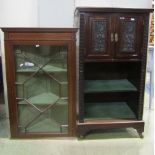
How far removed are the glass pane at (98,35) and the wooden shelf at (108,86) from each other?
438 millimetres

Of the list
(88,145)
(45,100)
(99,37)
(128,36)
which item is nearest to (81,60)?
(99,37)

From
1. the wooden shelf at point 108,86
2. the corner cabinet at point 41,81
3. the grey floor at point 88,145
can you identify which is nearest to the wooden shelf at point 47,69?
the corner cabinet at point 41,81

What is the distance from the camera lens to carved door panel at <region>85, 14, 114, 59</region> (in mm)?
2449

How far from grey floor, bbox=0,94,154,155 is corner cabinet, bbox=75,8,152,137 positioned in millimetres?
129

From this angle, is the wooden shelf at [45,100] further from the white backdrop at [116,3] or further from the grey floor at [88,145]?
the white backdrop at [116,3]

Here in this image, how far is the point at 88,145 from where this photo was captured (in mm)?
2625

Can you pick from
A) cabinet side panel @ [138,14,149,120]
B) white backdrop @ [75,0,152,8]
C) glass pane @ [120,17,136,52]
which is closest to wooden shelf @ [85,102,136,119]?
cabinet side panel @ [138,14,149,120]

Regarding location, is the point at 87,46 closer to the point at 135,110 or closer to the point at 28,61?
the point at 28,61

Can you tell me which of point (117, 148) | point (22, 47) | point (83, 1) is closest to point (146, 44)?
point (83, 1)

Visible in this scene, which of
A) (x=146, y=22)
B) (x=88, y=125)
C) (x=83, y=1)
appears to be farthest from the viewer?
(x=83, y=1)

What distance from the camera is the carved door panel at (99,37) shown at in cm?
245

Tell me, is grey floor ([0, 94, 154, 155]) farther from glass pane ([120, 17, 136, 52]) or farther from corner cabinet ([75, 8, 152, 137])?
glass pane ([120, 17, 136, 52])

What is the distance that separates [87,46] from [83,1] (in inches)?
28.1

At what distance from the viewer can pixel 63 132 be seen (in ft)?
9.16
